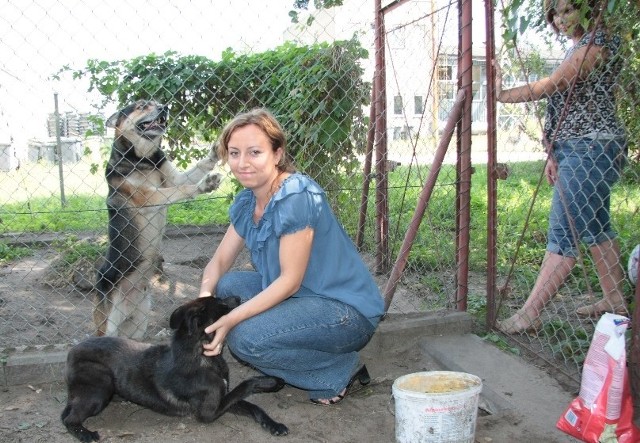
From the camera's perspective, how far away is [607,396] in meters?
2.49

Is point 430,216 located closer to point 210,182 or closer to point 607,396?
point 210,182

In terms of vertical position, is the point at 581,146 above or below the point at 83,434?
above

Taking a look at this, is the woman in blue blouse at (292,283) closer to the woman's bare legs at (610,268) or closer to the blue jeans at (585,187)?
the blue jeans at (585,187)

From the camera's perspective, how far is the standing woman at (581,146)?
3365 mm

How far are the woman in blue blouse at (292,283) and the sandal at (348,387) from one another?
10 millimetres

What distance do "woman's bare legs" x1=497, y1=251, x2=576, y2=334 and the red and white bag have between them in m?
1.07

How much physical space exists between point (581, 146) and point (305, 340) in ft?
6.28

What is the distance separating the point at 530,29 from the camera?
13.7 feet

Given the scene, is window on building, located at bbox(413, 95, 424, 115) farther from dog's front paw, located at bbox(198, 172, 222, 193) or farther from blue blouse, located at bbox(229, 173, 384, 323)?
blue blouse, located at bbox(229, 173, 384, 323)

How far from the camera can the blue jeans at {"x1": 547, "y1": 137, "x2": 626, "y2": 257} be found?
345 centimetres

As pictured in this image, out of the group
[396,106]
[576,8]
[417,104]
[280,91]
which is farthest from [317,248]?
[280,91]

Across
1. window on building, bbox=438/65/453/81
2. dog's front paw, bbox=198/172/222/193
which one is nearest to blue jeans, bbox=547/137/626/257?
window on building, bbox=438/65/453/81

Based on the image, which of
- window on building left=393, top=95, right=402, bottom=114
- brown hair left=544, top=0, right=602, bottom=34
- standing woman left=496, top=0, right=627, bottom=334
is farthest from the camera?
window on building left=393, top=95, right=402, bottom=114

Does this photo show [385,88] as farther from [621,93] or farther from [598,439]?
[598,439]
